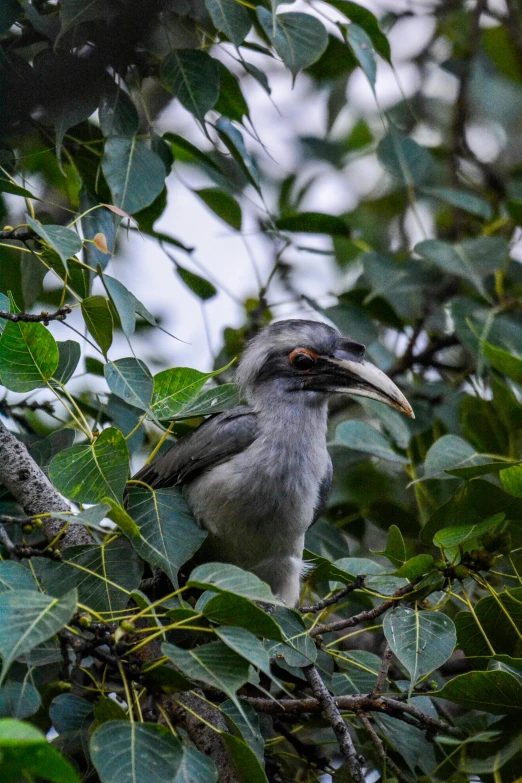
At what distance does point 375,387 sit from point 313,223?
3.45 ft

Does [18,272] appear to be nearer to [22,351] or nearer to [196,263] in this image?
[196,263]

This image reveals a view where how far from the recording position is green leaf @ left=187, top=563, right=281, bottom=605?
187 cm

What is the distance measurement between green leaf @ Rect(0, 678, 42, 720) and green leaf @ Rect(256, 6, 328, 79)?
6.98ft

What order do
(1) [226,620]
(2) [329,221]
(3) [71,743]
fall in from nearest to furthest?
(1) [226,620] < (3) [71,743] < (2) [329,221]

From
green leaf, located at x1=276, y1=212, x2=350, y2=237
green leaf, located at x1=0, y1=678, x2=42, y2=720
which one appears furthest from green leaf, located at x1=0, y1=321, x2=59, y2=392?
green leaf, located at x1=276, y1=212, x2=350, y2=237

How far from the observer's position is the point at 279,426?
3.55m

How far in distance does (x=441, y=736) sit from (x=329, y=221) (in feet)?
7.84

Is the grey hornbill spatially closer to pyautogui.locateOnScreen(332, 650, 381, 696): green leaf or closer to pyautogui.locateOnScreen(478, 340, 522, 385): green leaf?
pyautogui.locateOnScreen(478, 340, 522, 385): green leaf

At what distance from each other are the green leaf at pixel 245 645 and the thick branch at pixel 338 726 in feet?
2.63

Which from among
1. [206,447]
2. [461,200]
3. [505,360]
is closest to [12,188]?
[206,447]

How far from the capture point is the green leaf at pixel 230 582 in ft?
6.15

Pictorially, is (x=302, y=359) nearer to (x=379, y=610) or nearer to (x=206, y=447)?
(x=206, y=447)

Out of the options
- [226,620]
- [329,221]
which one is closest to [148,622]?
[226,620]

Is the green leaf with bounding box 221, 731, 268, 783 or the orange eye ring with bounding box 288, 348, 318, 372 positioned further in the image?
the orange eye ring with bounding box 288, 348, 318, 372
